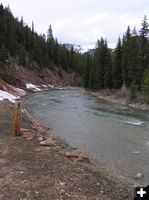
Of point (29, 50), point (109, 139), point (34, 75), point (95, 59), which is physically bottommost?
point (109, 139)

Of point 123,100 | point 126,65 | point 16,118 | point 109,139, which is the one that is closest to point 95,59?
point 126,65

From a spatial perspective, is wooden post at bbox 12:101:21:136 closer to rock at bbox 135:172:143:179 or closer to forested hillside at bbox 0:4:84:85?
rock at bbox 135:172:143:179

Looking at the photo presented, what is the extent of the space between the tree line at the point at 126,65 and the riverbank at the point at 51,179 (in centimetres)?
3944

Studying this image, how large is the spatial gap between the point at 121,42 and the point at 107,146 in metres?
56.7

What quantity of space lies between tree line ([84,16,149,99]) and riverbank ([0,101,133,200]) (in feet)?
129

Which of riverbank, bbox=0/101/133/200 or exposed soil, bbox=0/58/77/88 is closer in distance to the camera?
riverbank, bbox=0/101/133/200

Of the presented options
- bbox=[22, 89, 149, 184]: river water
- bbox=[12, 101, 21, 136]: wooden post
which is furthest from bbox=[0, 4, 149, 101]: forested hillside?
bbox=[12, 101, 21, 136]: wooden post

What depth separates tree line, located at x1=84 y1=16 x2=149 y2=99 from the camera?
61.1 meters

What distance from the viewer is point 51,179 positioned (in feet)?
35.1

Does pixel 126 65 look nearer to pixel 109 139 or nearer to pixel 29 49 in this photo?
pixel 109 139

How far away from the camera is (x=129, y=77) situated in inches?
2505

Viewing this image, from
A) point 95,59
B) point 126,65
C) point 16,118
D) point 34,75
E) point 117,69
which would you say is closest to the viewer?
point 16,118

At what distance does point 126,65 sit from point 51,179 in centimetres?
5798

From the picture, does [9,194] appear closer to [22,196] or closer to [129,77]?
[22,196]
